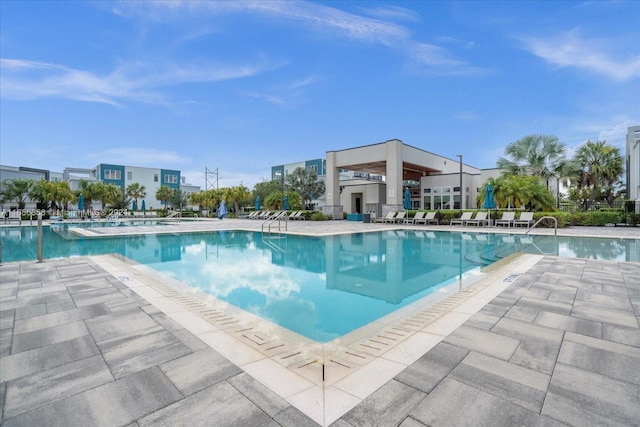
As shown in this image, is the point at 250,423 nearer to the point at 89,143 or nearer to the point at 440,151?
the point at 440,151

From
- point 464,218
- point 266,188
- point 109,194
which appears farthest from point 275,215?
point 109,194

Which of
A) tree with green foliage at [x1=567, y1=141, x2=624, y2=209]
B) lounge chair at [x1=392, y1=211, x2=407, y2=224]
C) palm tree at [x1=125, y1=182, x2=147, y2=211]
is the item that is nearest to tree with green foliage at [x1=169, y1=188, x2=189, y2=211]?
palm tree at [x1=125, y1=182, x2=147, y2=211]

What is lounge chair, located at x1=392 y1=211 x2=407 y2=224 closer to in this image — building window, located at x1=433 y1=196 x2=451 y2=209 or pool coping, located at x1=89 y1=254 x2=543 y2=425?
building window, located at x1=433 y1=196 x2=451 y2=209

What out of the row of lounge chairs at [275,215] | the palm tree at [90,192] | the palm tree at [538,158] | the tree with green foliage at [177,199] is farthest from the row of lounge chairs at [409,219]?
the tree with green foliage at [177,199]

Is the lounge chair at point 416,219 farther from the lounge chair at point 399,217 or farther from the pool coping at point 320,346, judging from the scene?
the pool coping at point 320,346

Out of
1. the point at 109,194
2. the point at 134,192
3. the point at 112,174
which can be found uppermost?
the point at 112,174

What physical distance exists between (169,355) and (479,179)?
2800 centimetres

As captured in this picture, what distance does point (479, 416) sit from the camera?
1716 mm

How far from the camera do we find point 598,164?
2564cm

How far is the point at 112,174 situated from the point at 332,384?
57277 mm

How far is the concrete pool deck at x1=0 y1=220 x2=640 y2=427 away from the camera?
1.76 meters

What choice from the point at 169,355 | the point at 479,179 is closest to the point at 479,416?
the point at 169,355

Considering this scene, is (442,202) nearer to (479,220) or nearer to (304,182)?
(479,220)

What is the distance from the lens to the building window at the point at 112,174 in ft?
160
